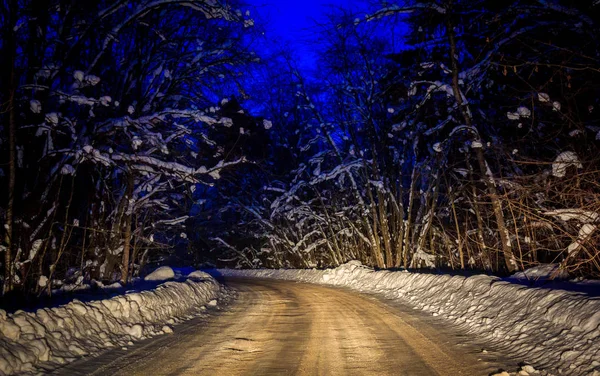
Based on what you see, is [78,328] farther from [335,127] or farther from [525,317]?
[335,127]

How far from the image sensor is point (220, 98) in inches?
599

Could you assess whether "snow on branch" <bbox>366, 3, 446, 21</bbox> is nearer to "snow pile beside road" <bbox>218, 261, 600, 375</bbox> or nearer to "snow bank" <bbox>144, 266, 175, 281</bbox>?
"snow pile beside road" <bbox>218, 261, 600, 375</bbox>

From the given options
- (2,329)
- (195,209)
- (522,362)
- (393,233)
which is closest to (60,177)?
(2,329)

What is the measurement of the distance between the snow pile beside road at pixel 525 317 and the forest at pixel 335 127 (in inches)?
33.7

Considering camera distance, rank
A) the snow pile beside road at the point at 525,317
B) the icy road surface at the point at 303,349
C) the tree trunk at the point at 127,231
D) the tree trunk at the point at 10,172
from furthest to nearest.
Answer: the tree trunk at the point at 127,231 < the tree trunk at the point at 10,172 < the icy road surface at the point at 303,349 < the snow pile beside road at the point at 525,317

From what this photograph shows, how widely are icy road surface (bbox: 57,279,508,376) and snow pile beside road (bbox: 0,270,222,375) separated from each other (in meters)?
0.36

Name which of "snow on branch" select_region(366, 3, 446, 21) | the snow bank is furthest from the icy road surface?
"snow on branch" select_region(366, 3, 446, 21)

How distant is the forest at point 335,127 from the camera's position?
8.91m

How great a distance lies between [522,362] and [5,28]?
34.2ft

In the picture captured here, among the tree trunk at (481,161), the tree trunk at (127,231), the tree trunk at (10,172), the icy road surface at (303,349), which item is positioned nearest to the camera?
the icy road surface at (303,349)

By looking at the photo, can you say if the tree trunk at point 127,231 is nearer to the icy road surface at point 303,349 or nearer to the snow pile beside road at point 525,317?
the icy road surface at point 303,349

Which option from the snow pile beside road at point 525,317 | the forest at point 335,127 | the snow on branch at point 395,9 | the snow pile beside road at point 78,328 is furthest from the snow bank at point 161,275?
the snow on branch at point 395,9

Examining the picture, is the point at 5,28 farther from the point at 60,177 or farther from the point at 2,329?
the point at 2,329

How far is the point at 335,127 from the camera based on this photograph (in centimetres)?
2542
